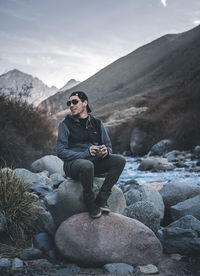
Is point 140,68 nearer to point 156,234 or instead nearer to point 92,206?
point 156,234

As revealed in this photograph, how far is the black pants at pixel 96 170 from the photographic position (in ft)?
9.62

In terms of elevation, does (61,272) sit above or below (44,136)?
below

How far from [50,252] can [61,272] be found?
504 millimetres

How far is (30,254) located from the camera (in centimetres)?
278

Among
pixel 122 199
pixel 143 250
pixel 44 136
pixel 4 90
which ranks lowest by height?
pixel 143 250

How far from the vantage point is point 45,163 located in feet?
27.3

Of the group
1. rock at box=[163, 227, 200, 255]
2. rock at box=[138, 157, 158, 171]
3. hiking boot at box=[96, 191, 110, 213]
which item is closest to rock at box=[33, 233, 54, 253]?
hiking boot at box=[96, 191, 110, 213]

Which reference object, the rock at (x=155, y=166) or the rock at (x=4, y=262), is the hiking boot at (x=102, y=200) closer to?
the rock at (x=4, y=262)

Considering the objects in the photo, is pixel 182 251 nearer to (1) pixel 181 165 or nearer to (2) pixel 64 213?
(2) pixel 64 213

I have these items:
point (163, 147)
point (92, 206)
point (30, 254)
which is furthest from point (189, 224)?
point (163, 147)

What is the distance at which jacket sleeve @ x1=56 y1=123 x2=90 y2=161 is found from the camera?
3129 mm

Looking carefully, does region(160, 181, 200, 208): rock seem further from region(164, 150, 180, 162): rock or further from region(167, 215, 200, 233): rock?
region(164, 150, 180, 162): rock

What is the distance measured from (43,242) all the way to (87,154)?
3.97 feet

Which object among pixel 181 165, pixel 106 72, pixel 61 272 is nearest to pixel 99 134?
pixel 61 272
